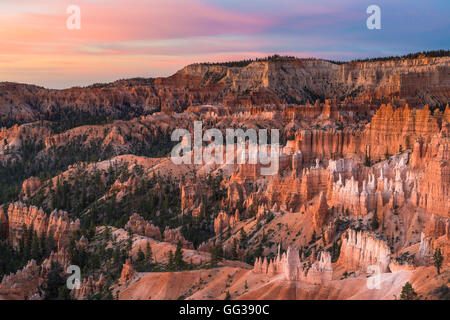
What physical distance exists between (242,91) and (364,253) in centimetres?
14521

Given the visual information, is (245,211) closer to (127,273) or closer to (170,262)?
(170,262)

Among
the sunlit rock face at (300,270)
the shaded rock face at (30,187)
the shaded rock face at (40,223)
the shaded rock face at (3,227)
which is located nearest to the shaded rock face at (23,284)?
the shaded rock face at (40,223)

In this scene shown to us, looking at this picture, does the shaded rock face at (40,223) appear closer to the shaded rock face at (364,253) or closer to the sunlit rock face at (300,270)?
the sunlit rock face at (300,270)

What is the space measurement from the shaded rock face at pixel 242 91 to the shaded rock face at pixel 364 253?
117927 millimetres

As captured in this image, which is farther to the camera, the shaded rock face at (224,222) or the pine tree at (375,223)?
the shaded rock face at (224,222)

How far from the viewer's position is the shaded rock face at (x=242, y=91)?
16712 centimetres

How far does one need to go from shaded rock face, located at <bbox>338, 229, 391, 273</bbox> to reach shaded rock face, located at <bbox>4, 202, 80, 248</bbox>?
28675mm

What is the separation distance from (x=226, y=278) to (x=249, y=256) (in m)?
12.6

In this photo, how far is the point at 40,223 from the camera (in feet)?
211

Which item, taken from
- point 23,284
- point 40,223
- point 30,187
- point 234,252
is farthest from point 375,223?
point 30,187

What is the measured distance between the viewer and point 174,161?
3386 inches

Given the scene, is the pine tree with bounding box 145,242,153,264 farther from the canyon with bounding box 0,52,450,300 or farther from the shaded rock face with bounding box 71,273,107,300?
the shaded rock face with bounding box 71,273,107,300

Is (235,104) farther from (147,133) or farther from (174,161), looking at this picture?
(174,161)

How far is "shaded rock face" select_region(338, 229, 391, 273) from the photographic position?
36088 millimetres
